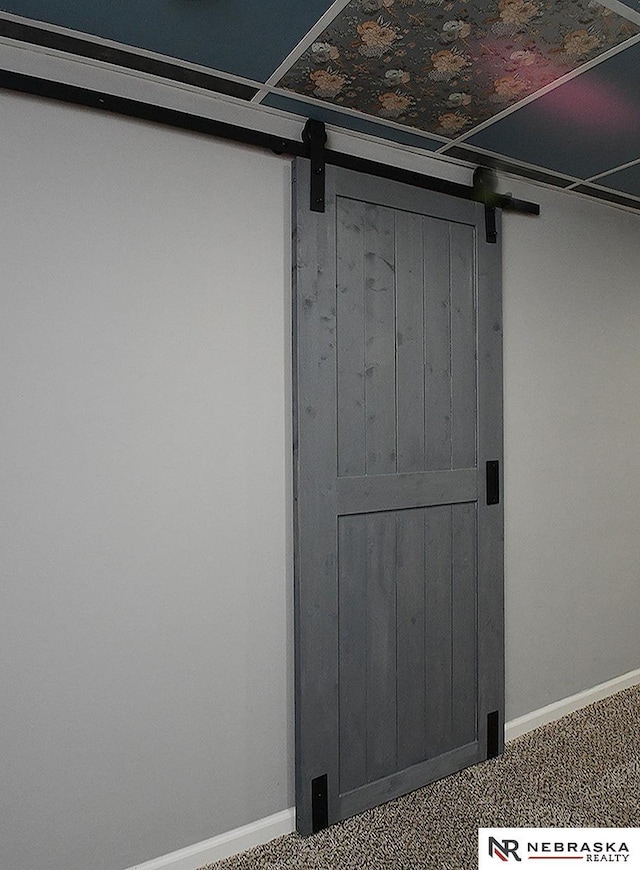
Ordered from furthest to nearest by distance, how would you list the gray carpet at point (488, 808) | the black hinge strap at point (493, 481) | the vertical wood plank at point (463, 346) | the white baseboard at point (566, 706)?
the white baseboard at point (566, 706)
the black hinge strap at point (493, 481)
the vertical wood plank at point (463, 346)
the gray carpet at point (488, 808)

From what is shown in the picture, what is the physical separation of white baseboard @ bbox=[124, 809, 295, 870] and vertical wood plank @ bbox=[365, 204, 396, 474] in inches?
48.0

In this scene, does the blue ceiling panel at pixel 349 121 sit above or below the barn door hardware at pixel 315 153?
above

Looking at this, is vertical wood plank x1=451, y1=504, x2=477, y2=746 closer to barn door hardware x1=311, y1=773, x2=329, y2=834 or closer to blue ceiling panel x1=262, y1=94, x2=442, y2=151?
barn door hardware x1=311, y1=773, x2=329, y2=834

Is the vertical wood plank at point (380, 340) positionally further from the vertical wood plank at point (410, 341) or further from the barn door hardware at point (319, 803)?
the barn door hardware at point (319, 803)

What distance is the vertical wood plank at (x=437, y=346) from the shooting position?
2.46 m

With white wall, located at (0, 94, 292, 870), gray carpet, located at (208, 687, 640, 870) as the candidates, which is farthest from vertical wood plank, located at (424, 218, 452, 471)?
gray carpet, located at (208, 687, 640, 870)

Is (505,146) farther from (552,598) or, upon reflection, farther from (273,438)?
(552,598)

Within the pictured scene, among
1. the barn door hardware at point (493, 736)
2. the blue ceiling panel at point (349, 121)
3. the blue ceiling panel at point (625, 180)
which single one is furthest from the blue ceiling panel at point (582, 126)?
the barn door hardware at point (493, 736)

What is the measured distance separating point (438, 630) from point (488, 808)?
620 mm

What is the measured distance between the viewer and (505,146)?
8.16ft

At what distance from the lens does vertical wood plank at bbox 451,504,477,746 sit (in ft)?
8.39

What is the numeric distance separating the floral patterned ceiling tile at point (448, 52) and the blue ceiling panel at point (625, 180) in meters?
0.87

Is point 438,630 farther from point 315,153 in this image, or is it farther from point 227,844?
point 315,153

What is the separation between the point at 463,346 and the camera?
2.57 meters
